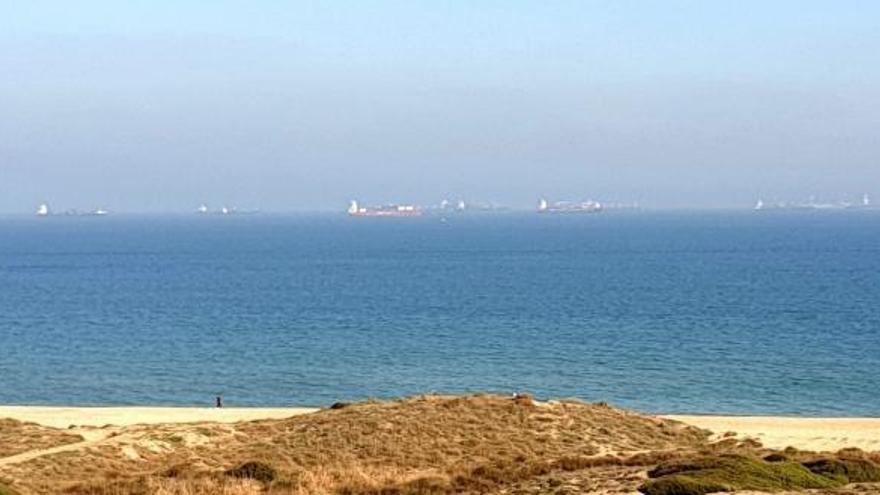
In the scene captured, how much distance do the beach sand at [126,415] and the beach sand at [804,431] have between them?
1687cm

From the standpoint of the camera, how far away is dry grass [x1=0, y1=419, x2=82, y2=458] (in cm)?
3256

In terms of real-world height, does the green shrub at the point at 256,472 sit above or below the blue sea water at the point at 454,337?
above

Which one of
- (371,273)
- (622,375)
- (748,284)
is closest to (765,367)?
(622,375)

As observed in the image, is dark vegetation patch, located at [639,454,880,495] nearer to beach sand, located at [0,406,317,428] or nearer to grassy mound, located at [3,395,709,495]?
grassy mound, located at [3,395,709,495]

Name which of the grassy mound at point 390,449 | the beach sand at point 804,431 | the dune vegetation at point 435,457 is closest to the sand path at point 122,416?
the grassy mound at point 390,449

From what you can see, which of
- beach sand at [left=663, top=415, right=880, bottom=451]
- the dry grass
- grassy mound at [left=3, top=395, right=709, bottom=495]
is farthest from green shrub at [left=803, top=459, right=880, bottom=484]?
the dry grass

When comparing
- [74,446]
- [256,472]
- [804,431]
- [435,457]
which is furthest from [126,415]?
[804,431]

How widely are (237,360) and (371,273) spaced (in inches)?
3159

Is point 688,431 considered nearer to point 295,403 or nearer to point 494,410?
point 494,410

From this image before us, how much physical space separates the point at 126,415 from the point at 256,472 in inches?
837

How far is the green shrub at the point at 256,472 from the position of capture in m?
26.8

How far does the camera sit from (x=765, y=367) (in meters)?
67.6

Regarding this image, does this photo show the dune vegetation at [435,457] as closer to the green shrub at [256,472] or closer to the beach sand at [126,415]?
the green shrub at [256,472]

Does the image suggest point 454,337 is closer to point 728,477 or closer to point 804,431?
point 804,431
